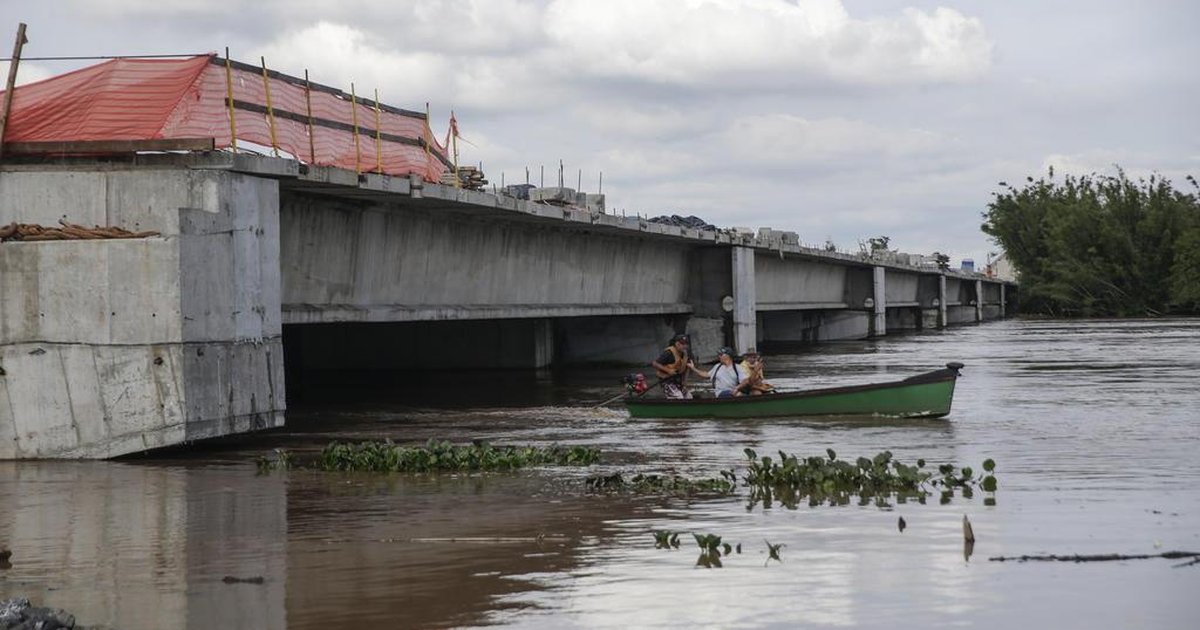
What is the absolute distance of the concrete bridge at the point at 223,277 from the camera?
63.5 feet

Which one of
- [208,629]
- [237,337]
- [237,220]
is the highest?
[237,220]

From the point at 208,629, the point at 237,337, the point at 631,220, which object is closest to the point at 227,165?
the point at 237,337

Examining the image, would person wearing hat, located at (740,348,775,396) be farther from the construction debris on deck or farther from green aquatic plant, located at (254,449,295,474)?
the construction debris on deck

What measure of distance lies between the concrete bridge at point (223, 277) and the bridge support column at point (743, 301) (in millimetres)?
5334

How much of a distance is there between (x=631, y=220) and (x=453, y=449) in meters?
20.7

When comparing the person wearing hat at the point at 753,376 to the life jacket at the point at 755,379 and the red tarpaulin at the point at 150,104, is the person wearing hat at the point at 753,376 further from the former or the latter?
the red tarpaulin at the point at 150,104

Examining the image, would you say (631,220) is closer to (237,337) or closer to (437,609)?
(237,337)

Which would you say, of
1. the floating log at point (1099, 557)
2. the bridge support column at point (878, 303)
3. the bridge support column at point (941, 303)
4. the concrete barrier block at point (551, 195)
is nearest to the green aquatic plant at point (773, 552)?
the floating log at point (1099, 557)

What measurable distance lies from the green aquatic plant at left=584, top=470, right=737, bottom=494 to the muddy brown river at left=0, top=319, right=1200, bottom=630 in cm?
33

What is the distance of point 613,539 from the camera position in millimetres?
12914

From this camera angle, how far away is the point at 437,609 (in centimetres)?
1023

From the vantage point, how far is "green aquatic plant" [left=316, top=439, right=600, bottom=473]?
61.9 ft

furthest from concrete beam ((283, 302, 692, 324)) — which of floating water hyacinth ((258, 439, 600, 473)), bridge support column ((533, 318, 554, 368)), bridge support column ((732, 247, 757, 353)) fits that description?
floating water hyacinth ((258, 439, 600, 473))

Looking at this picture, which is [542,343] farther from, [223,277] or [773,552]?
[773,552]
